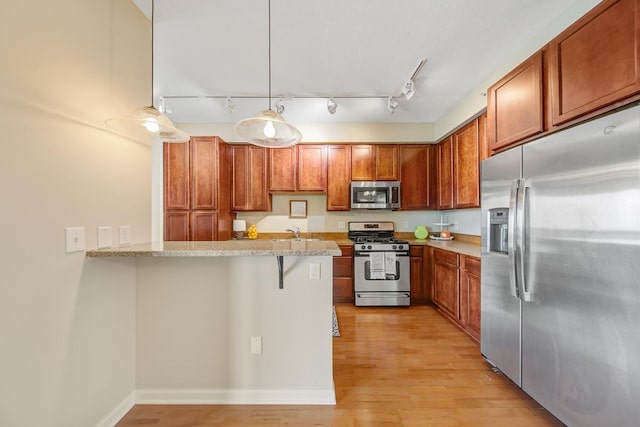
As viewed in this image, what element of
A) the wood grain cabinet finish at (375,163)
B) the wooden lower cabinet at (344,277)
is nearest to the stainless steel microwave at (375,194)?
the wood grain cabinet finish at (375,163)

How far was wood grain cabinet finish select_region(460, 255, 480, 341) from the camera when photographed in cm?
265

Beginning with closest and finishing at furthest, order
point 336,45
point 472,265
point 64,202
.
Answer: point 64,202
point 336,45
point 472,265

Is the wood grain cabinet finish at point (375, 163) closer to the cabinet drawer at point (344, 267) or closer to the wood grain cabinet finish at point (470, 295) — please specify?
the cabinet drawer at point (344, 267)

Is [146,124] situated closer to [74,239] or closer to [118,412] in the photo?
[74,239]

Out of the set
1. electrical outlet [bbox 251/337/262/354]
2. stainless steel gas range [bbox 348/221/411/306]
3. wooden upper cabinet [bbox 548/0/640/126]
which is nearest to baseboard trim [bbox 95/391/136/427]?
electrical outlet [bbox 251/337/262/354]

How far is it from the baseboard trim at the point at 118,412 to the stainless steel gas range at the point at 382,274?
2.65 m

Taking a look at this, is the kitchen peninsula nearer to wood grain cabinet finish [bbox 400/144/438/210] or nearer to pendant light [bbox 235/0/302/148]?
pendant light [bbox 235/0/302/148]

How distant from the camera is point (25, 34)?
1.15 meters

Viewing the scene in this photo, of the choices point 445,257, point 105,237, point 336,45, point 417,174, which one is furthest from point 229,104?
point 445,257

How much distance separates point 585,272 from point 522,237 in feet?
1.29

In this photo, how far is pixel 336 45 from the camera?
229 centimetres

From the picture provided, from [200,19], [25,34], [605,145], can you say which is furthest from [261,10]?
[605,145]

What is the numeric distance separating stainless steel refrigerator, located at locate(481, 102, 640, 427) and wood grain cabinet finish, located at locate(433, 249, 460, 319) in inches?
40.0

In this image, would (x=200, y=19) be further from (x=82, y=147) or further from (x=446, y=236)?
(x=446, y=236)
